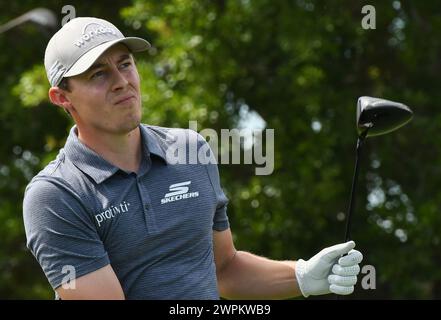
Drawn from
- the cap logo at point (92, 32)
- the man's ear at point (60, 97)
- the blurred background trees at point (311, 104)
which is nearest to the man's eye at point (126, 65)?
the cap logo at point (92, 32)

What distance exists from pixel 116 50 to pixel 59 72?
221mm

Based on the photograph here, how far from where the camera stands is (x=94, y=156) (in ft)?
12.0

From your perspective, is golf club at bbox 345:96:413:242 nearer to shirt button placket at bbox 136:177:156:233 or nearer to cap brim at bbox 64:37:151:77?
shirt button placket at bbox 136:177:156:233

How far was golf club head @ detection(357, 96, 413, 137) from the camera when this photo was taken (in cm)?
391

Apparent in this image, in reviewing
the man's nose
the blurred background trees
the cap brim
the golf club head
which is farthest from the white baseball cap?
the blurred background trees

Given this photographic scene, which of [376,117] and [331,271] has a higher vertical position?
[376,117]

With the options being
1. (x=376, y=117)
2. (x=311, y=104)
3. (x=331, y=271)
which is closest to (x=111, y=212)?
(x=331, y=271)

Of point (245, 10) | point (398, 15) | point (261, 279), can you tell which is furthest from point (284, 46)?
point (261, 279)

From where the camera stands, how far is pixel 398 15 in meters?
11.0

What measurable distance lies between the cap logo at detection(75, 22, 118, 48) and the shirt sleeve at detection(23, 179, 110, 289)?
525 mm

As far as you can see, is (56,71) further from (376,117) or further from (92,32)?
(376,117)

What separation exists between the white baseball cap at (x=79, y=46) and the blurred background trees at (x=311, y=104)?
5788 mm

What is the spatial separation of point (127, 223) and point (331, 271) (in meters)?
0.87
